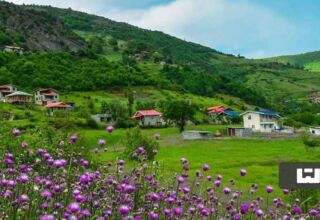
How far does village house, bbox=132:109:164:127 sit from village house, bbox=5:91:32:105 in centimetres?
2630

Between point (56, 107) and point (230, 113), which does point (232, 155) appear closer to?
point (56, 107)

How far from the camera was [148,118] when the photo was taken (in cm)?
12219

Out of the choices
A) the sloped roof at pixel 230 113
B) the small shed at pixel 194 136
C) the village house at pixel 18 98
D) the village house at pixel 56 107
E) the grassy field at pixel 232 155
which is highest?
the village house at pixel 18 98

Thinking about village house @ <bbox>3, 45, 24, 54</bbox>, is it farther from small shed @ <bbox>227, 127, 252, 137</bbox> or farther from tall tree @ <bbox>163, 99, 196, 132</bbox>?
small shed @ <bbox>227, 127, 252, 137</bbox>

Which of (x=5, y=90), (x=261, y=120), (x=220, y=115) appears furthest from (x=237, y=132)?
(x=5, y=90)

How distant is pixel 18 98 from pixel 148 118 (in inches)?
1197

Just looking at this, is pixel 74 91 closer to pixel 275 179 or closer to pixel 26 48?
pixel 26 48

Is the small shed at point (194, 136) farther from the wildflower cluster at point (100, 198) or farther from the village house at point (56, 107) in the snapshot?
the wildflower cluster at point (100, 198)

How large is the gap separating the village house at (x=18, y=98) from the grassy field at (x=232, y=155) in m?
39.0

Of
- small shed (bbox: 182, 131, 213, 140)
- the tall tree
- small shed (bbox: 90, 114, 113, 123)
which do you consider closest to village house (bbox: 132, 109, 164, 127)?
small shed (bbox: 90, 114, 113, 123)

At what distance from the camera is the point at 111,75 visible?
529ft

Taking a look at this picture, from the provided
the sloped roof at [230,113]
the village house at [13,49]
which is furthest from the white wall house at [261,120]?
the village house at [13,49]

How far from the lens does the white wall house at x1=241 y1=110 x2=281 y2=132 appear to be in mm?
117012

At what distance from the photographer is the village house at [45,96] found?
13175 centimetres
